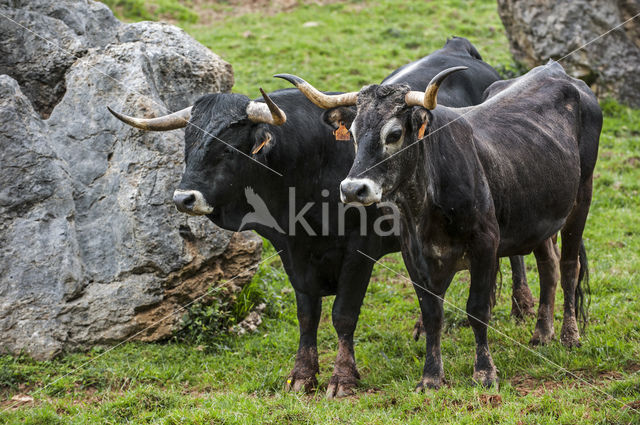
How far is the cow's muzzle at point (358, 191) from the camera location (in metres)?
5.11

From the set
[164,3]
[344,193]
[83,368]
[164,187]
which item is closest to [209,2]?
[164,3]

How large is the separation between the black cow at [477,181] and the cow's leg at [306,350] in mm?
1086

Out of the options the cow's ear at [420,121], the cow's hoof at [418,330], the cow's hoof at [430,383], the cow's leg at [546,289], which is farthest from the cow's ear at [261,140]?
the cow's leg at [546,289]

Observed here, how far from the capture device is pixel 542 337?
6.99 meters

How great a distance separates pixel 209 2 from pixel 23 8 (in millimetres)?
12238

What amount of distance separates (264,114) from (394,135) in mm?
1327

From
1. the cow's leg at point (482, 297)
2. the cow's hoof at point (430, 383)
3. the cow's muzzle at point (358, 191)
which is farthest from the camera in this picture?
the cow's hoof at point (430, 383)

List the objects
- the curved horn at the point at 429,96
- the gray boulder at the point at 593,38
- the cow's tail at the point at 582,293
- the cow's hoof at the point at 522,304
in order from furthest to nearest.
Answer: the gray boulder at the point at 593,38 → the cow's hoof at the point at 522,304 → the cow's tail at the point at 582,293 → the curved horn at the point at 429,96

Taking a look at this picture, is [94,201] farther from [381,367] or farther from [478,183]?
[478,183]

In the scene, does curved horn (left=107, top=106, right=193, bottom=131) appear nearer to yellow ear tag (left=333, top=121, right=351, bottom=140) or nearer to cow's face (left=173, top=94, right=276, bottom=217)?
cow's face (left=173, top=94, right=276, bottom=217)

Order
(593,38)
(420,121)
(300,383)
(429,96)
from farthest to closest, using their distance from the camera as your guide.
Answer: (593,38)
(300,383)
(420,121)
(429,96)

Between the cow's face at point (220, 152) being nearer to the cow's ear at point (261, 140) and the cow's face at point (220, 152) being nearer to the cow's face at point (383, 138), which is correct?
the cow's ear at point (261, 140)

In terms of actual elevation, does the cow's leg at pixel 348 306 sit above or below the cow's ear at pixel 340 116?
below

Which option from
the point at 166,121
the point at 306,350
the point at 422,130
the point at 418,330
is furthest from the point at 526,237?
the point at 166,121
